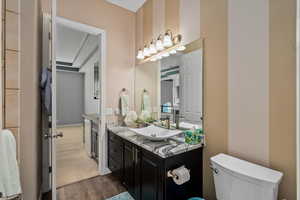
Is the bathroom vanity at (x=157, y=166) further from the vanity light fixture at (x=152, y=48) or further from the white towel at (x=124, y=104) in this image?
the vanity light fixture at (x=152, y=48)

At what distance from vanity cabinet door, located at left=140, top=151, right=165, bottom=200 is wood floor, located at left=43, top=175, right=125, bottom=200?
0.64m

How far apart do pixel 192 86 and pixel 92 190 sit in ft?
6.55

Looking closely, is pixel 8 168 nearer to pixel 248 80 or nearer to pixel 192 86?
pixel 192 86

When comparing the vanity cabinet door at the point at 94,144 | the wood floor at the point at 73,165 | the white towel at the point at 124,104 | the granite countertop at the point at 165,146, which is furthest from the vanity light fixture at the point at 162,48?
the wood floor at the point at 73,165

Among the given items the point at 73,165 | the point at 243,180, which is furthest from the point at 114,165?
the point at 243,180

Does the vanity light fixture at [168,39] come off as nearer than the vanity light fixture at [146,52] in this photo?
Yes

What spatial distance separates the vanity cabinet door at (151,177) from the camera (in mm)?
1354

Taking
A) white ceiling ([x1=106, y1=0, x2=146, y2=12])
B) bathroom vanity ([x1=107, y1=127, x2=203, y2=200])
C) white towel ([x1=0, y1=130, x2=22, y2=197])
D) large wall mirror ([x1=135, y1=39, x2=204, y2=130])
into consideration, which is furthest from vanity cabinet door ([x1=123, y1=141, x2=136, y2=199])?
white ceiling ([x1=106, y1=0, x2=146, y2=12])

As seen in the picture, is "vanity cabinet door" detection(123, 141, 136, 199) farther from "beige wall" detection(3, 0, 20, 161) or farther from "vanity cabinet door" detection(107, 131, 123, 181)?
"beige wall" detection(3, 0, 20, 161)

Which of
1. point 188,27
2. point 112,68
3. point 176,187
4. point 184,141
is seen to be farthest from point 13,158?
point 188,27

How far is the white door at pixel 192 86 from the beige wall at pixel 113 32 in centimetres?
122

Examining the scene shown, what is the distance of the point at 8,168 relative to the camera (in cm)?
96

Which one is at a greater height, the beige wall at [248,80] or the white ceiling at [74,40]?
the white ceiling at [74,40]

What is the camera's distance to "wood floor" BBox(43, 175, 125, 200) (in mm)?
1923
